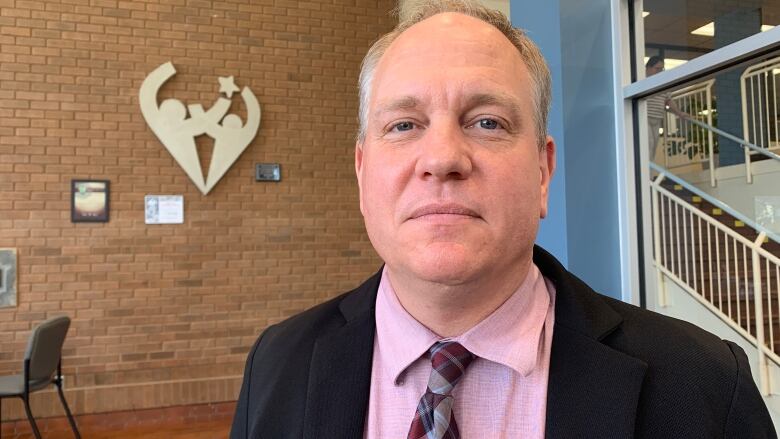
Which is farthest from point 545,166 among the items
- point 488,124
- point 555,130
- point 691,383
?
point 555,130

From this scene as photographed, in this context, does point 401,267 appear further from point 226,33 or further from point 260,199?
point 226,33

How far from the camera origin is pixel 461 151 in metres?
0.80

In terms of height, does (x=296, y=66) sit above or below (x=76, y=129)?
above

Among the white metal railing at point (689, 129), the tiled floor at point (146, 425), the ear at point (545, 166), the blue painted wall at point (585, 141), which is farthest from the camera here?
the tiled floor at point (146, 425)

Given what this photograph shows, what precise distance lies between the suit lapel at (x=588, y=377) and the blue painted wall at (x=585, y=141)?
1.53 m

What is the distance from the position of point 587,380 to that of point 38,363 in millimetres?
4257

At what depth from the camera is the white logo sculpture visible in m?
5.26

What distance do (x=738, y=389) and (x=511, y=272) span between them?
379 mm

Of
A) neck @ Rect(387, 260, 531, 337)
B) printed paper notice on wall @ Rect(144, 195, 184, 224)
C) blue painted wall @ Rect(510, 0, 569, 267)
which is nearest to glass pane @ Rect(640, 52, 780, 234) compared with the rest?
blue painted wall @ Rect(510, 0, 569, 267)

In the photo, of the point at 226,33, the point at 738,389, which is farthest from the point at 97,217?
the point at 738,389

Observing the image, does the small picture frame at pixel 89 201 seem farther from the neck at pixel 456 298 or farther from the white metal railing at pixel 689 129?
the neck at pixel 456 298

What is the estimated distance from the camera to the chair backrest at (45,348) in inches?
154

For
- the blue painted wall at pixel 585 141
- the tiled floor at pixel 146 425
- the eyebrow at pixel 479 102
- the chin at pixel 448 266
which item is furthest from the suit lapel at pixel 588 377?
the tiled floor at pixel 146 425

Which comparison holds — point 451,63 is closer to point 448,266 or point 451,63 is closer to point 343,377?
point 448,266
